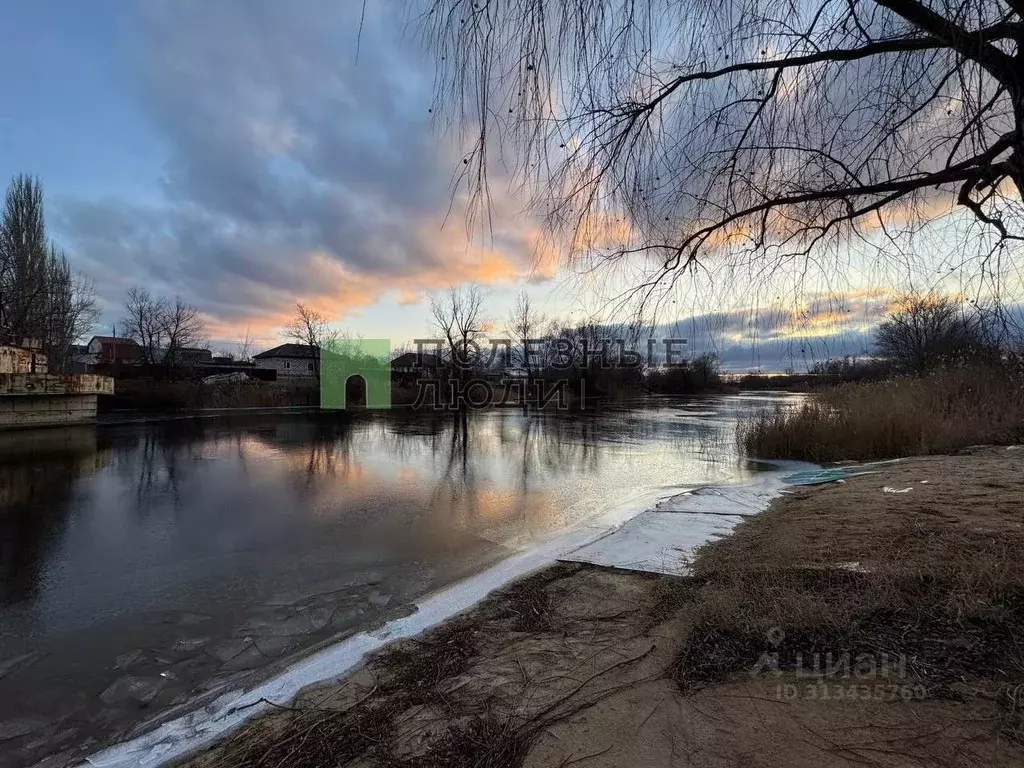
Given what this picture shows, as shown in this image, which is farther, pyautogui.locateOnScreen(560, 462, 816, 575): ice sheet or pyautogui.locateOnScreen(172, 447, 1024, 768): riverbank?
pyautogui.locateOnScreen(560, 462, 816, 575): ice sheet

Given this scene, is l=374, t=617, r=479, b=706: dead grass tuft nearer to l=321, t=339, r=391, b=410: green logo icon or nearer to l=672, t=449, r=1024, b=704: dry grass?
l=672, t=449, r=1024, b=704: dry grass

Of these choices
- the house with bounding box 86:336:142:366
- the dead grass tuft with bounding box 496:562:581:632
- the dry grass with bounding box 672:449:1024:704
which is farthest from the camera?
the house with bounding box 86:336:142:366

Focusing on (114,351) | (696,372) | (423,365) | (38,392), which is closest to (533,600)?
(696,372)

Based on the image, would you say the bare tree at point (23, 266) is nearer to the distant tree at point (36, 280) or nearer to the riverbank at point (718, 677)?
the distant tree at point (36, 280)

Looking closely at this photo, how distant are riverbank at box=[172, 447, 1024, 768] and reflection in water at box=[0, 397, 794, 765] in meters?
1.23

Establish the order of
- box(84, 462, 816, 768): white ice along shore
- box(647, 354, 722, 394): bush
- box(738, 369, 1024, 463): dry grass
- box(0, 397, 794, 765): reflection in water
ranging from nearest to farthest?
box(84, 462, 816, 768): white ice along shore → box(0, 397, 794, 765): reflection in water → box(647, 354, 722, 394): bush → box(738, 369, 1024, 463): dry grass

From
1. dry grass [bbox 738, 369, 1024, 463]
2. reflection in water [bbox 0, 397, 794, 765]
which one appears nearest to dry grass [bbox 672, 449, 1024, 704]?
reflection in water [bbox 0, 397, 794, 765]

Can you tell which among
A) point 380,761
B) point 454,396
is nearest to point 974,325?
point 380,761

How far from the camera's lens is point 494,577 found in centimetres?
483

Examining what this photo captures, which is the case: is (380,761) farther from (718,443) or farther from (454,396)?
(454,396)

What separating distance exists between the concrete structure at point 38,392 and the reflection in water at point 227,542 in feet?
11.7

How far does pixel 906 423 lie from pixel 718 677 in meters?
12.2

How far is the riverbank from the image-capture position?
6.32 ft

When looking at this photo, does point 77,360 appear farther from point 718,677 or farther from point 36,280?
point 718,677
